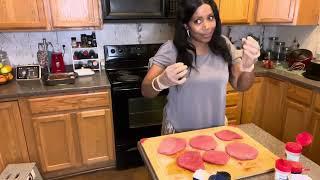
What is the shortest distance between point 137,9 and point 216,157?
160cm

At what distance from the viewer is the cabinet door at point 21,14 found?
1911 millimetres

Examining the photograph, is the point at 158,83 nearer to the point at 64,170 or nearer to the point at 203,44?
the point at 203,44

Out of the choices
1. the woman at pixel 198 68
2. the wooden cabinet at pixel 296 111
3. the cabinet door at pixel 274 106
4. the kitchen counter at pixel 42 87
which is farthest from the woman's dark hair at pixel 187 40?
the cabinet door at pixel 274 106

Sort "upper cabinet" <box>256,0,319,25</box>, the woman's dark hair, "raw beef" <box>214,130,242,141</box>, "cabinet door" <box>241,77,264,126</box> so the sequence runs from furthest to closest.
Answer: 1. "cabinet door" <box>241,77,264,126</box>
2. "upper cabinet" <box>256,0,319,25</box>
3. the woman's dark hair
4. "raw beef" <box>214,130,242,141</box>

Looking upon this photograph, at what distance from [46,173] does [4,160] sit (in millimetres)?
341

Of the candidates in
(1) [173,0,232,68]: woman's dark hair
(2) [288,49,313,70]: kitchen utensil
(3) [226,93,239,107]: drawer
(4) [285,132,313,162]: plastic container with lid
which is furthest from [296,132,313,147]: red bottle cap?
(2) [288,49,313,70]: kitchen utensil

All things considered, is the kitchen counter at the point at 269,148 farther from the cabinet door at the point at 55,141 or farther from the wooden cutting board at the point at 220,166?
the cabinet door at the point at 55,141

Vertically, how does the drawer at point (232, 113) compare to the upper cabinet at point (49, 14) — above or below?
below

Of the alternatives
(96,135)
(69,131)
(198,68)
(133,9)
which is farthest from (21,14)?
(198,68)

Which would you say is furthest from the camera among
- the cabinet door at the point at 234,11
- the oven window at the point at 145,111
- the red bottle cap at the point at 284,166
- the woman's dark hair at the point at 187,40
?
the cabinet door at the point at 234,11

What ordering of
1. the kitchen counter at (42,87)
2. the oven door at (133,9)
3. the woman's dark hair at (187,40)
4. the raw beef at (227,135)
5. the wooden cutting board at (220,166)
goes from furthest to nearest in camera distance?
the oven door at (133,9)
the kitchen counter at (42,87)
the woman's dark hair at (187,40)
the raw beef at (227,135)
the wooden cutting board at (220,166)

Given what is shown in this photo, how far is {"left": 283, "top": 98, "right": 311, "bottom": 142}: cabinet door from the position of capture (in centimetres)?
213

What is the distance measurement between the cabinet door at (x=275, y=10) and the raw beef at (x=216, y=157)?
193cm

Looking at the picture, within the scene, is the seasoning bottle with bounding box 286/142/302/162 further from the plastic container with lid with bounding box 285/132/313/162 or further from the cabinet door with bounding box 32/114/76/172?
the cabinet door with bounding box 32/114/76/172
